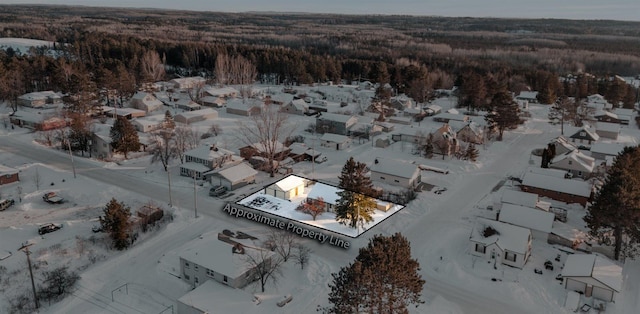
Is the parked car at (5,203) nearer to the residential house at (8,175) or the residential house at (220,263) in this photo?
the residential house at (8,175)

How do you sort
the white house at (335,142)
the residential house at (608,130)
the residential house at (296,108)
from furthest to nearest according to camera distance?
the residential house at (296,108), the residential house at (608,130), the white house at (335,142)

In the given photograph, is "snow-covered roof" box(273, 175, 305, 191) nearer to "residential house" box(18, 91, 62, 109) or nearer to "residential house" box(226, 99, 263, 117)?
"residential house" box(226, 99, 263, 117)

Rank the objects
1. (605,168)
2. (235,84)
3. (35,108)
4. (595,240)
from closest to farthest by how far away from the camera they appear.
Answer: (595,240), (605,168), (35,108), (235,84)

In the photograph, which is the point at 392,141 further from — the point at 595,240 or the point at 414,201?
the point at 595,240

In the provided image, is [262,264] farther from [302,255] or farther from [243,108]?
[243,108]

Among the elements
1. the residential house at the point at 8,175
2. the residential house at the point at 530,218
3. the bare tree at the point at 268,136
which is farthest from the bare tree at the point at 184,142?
the residential house at the point at 530,218

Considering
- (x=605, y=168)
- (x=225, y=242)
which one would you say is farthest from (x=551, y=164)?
(x=225, y=242)
